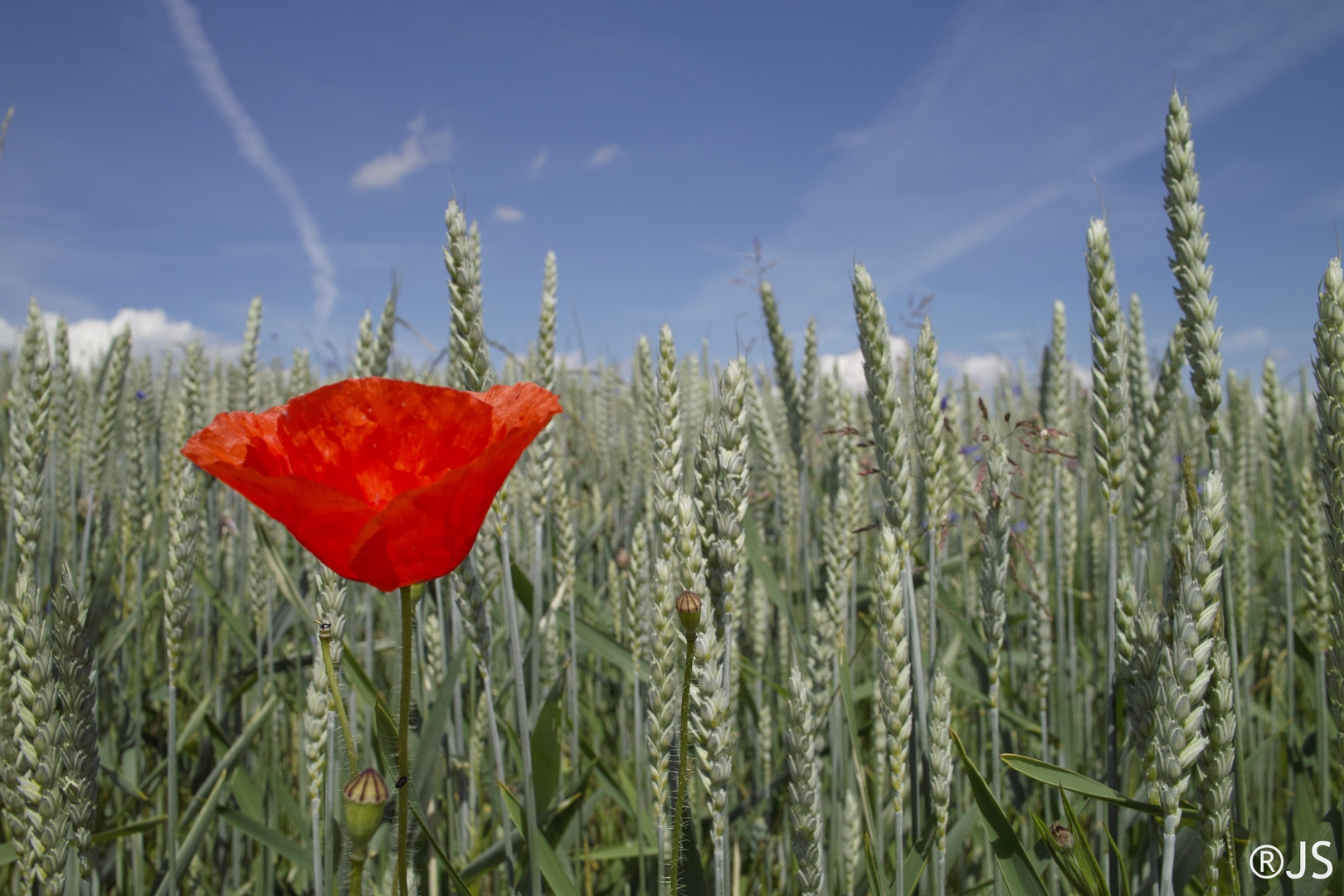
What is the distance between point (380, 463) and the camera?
791 millimetres

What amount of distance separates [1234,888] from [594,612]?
77.3 inches

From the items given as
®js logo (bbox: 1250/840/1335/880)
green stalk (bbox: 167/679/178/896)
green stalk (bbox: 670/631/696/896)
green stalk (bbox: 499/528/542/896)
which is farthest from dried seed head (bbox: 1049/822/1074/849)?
green stalk (bbox: 167/679/178/896)

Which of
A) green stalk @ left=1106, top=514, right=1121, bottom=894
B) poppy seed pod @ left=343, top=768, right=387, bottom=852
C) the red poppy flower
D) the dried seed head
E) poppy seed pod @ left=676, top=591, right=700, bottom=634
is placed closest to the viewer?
poppy seed pod @ left=343, top=768, right=387, bottom=852

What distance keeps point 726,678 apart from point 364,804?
0.61 meters

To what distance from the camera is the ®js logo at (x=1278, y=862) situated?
40.8 inches

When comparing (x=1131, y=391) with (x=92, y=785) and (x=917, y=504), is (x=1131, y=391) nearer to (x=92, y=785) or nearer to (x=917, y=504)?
(x=917, y=504)

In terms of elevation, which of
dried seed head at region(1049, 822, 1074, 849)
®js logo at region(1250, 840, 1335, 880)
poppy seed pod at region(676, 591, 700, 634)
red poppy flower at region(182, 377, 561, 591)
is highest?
red poppy flower at region(182, 377, 561, 591)

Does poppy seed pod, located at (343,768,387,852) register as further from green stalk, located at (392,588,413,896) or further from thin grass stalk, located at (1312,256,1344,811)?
thin grass stalk, located at (1312,256,1344,811)

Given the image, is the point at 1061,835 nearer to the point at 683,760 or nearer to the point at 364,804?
the point at 683,760

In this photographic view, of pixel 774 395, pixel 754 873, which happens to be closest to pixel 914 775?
pixel 754 873

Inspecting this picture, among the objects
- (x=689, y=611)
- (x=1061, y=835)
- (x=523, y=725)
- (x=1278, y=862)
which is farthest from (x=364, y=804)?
(x=1278, y=862)

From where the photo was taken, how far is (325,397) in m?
0.75

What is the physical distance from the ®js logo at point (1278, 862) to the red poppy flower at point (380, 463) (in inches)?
48.6

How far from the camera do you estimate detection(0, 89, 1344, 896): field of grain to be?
3.20ft
